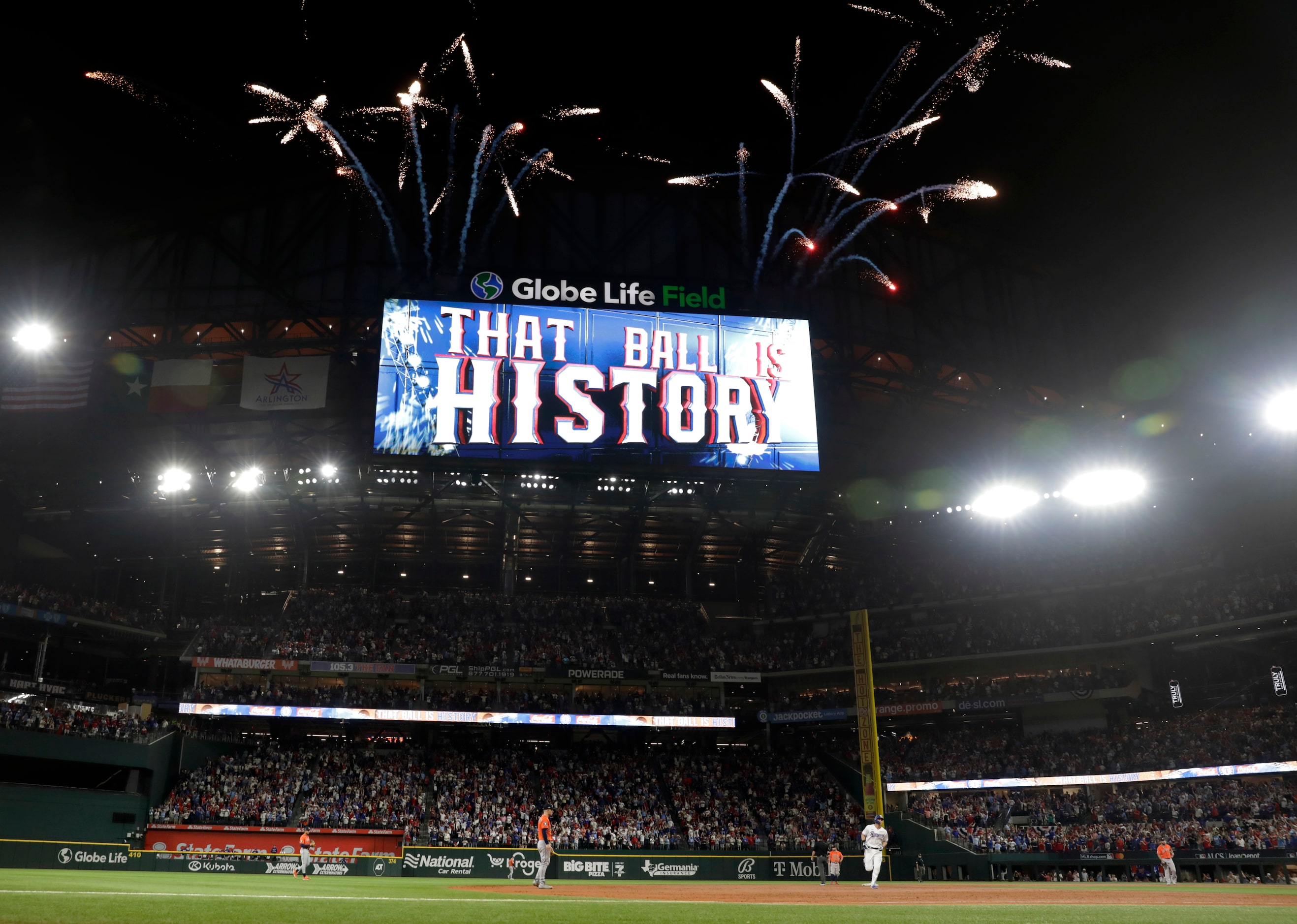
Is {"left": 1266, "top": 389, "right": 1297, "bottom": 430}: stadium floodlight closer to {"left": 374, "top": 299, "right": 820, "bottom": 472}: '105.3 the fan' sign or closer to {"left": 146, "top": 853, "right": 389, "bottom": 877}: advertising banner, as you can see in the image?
{"left": 374, "top": 299, "right": 820, "bottom": 472}: '105.3 the fan' sign

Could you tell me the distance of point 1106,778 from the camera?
3981 cm

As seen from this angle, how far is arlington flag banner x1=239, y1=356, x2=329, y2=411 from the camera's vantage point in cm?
3447

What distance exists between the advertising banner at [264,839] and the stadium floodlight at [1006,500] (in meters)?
31.7

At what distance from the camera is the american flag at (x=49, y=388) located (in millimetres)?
33250

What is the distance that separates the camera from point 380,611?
49.7 meters

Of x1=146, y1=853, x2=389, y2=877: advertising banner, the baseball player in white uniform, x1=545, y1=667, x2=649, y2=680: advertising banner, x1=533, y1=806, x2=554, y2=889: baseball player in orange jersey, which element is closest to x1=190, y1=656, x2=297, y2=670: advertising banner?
x1=146, y1=853, x2=389, y2=877: advertising banner

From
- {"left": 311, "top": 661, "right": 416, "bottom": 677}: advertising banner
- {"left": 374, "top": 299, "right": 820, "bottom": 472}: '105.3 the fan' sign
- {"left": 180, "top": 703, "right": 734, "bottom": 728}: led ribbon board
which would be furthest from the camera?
{"left": 311, "top": 661, "right": 416, "bottom": 677}: advertising banner

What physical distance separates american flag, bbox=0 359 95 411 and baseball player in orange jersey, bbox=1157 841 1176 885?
40.8 metres

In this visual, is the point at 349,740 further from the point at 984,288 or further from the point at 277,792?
the point at 984,288

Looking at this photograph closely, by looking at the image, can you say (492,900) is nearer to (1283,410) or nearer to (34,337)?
(34,337)

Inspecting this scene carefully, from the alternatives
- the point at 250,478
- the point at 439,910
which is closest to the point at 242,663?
the point at 250,478

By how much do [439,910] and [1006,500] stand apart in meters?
38.9

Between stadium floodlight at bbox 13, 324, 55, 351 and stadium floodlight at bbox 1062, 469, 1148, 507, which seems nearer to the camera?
stadium floodlight at bbox 13, 324, 55, 351

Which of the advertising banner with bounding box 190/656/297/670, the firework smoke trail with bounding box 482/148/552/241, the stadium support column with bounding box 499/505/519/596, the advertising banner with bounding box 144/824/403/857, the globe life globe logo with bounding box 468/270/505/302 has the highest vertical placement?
the firework smoke trail with bounding box 482/148/552/241
